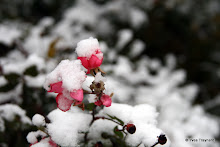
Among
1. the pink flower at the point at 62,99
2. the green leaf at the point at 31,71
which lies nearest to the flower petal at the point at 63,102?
the pink flower at the point at 62,99

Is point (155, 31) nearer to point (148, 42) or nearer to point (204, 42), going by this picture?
point (148, 42)

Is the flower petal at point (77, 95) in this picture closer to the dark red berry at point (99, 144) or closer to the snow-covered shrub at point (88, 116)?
the snow-covered shrub at point (88, 116)

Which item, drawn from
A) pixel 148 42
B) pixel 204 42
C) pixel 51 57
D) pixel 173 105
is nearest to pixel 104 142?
pixel 51 57

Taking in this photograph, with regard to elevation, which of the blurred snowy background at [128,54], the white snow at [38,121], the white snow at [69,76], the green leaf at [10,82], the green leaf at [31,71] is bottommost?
the white snow at [38,121]

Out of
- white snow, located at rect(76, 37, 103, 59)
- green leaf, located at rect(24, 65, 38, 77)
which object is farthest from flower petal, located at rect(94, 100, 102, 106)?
green leaf, located at rect(24, 65, 38, 77)

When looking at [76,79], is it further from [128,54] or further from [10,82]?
[128,54]
